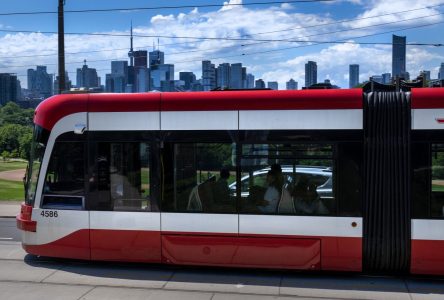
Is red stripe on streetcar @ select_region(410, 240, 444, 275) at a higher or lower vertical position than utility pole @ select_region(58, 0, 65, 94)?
lower

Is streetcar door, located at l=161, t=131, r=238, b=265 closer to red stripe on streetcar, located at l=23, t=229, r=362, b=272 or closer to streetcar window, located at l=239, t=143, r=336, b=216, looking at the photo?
red stripe on streetcar, located at l=23, t=229, r=362, b=272

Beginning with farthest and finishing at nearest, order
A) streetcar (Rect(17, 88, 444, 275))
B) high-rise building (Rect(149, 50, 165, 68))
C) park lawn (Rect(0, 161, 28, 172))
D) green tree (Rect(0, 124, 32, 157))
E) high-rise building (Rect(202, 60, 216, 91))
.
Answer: green tree (Rect(0, 124, 32, 157)) → park lawn (Rect(0, 161, 28, 172)) → high-rise building (Rect(149, 50, 165, 68)) → high-rise building (Rect(202, 60, 216, 91)) → streetcar (Rect(17, 88, 444, 275))

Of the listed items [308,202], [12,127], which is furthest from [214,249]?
[12,127]

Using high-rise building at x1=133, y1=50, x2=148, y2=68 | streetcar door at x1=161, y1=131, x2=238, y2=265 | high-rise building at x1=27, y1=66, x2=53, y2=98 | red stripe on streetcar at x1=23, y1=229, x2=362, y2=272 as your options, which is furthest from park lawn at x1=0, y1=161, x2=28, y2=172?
streetcar door at x1=161, y1=131, x2=238, y2=265


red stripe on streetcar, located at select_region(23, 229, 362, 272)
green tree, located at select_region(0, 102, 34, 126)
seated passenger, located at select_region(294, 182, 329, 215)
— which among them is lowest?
red stripe on streetcar, located at select_region(23, 229, 362, 272)

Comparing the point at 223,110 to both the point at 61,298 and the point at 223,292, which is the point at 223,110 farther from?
the point at 61,298

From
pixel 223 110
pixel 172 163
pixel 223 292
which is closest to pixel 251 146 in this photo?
pixel 223 110

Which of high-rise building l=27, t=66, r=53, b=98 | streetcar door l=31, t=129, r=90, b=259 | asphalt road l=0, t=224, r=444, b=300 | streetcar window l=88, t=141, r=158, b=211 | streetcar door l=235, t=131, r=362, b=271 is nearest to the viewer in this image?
asphalt road l=0, t=224, r=444, b=300

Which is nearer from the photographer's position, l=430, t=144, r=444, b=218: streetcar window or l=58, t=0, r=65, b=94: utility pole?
l=430, t=144, r=444, b=218: streetcar window

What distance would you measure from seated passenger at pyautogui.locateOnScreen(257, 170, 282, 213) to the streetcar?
2 centimetres

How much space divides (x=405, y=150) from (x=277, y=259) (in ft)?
7.87

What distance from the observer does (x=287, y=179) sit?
775cm

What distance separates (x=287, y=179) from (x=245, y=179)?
2.03ft

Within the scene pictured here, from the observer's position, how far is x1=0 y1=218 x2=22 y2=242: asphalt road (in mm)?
11413
